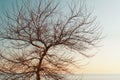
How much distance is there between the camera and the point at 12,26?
17016mm

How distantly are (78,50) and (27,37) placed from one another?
2839 mm

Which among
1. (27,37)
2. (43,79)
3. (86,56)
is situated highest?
(27,37)

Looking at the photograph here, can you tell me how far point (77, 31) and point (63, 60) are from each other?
1783 millimetres

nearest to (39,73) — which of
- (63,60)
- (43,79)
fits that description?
(43,79)

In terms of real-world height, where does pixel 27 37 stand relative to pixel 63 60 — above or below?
above

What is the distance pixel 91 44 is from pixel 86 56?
704mm

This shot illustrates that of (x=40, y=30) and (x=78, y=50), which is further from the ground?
(x=40, y=30)

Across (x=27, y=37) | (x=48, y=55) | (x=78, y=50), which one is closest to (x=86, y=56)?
(x=78, y=50)

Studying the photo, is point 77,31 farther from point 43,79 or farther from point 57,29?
point 43,79

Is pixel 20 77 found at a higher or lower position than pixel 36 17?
lower

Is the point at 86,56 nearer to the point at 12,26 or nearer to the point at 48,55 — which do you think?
the point at 48,55

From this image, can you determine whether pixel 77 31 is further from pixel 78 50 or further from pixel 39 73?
pixel 39 73

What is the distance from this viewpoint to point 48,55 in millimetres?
16906

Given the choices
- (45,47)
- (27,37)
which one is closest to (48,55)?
(45,47)
